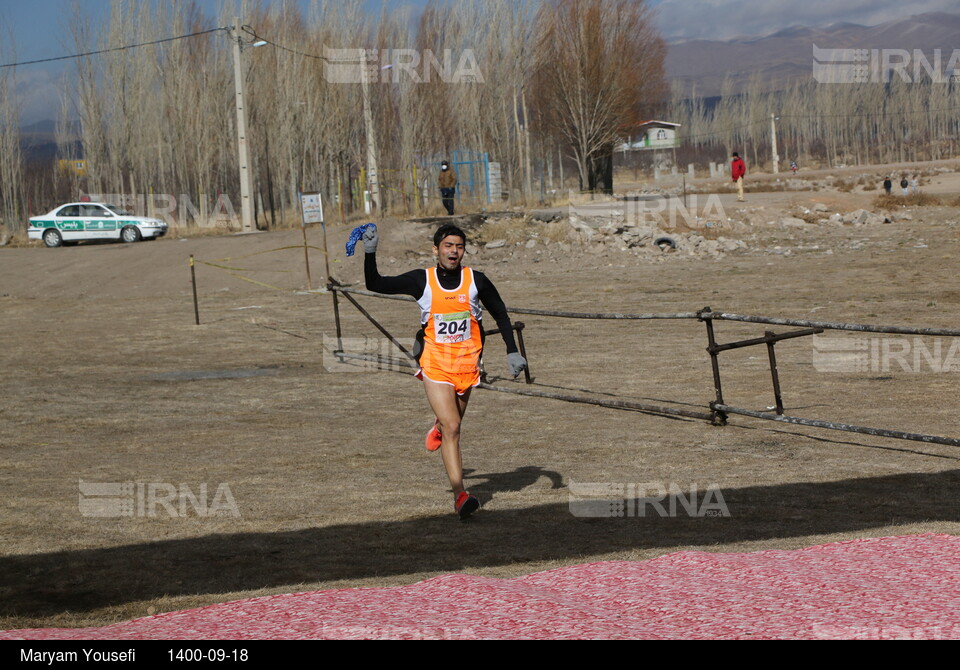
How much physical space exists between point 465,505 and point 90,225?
35331 millimetres

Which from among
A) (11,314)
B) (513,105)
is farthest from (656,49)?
(11,314)

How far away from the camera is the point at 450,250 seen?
7121mm

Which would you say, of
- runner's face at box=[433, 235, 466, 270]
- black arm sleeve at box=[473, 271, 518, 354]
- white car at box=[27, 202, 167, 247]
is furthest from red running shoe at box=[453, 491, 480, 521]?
white car at box=[27, 202, 167, 247]

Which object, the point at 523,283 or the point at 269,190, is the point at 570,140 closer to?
the point at 269,190

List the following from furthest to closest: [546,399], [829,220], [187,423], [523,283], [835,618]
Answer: [829,220], [523,283], [546,399], [187,423], [835,618]

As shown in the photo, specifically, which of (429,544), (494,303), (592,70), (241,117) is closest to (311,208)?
(241,117)

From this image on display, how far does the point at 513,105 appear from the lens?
4781cm

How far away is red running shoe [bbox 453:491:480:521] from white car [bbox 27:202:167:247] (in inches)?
1372

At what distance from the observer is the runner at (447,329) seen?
7141 mm

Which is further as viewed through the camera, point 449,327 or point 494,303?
point 494,303

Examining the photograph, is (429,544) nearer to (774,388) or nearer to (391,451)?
(391,451)

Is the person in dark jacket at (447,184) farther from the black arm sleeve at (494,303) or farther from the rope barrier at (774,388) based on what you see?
the black arm sleeve at (494,303)

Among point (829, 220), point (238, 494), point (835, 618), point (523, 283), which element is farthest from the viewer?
point (829, 220)

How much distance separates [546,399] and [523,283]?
47.2 feet
